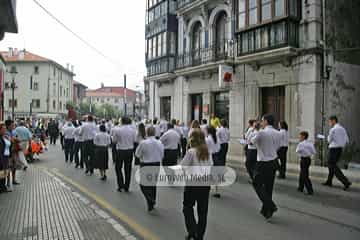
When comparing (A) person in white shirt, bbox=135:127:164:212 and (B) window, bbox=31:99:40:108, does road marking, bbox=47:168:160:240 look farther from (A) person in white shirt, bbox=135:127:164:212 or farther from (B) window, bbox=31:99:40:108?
(B) window, bbox=31:99:40:108

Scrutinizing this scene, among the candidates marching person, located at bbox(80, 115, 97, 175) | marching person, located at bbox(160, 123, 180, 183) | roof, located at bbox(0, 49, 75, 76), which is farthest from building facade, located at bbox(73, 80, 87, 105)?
marching person, located at bbox(160, 123, 180, 183)

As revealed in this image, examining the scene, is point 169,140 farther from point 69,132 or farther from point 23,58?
point 23,58

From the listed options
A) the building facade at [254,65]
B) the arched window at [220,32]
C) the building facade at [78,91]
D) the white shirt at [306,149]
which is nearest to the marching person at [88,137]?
the white shirt at [306,149]

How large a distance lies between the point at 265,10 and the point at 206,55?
18.5 feet

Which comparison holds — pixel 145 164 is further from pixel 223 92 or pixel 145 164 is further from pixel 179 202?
pixel 223 92

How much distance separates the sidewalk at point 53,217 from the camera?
17.8 ft

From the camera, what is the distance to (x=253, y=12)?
17391 mm

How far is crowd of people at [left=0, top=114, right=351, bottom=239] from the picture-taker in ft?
16.3

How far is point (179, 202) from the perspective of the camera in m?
7.59

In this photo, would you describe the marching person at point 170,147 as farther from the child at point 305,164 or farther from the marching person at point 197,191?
the marching person at point 197,191

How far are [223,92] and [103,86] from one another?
14570 centimetres

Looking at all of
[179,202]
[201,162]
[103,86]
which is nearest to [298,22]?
[179,202]

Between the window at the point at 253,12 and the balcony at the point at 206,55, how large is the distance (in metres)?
2.34

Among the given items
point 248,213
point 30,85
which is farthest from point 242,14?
point 30,85
